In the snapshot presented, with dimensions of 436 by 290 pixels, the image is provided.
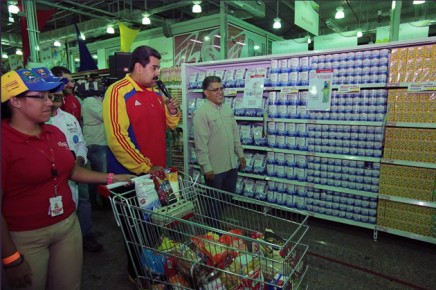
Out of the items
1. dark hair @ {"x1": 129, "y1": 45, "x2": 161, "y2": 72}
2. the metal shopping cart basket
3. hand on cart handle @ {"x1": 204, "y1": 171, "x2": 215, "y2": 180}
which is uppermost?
dark hair @ {"x1": 129, "y1": 45, "x2": 161, "y2": 72}

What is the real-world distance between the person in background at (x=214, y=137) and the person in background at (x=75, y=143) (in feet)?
3.95

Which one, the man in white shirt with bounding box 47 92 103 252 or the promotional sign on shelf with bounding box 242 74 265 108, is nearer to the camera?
the man in white shirt with bounding box 47 92 103 252

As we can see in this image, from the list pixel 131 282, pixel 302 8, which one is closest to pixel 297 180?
pixel 302 8

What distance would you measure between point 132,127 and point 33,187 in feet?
3.06

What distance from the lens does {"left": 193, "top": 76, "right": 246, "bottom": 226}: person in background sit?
332 centimetres

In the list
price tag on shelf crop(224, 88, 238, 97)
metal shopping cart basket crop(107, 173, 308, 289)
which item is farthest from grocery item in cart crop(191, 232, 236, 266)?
price tag on shelf crop(224, 88, 238, 97)

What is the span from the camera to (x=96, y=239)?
3.79 metres

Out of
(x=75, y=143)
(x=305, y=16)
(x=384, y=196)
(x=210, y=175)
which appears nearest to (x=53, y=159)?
(x=75, y=143)

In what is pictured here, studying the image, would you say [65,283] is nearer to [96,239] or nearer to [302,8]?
[96,239]

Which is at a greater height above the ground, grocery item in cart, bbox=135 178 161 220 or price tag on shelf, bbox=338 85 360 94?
price tag on shelf, bbox=338 85 360 94

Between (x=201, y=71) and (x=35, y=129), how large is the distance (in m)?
3.46

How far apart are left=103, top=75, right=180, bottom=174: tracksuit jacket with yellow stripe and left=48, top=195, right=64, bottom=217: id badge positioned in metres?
0.67

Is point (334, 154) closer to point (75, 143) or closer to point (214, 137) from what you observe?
point (214, 137)

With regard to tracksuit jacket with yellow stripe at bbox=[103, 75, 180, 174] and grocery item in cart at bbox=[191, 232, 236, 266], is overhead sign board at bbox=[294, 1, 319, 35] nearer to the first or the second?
tracksuit jacket with yellow stripe at bbox=[103, 75, 180, 174]
